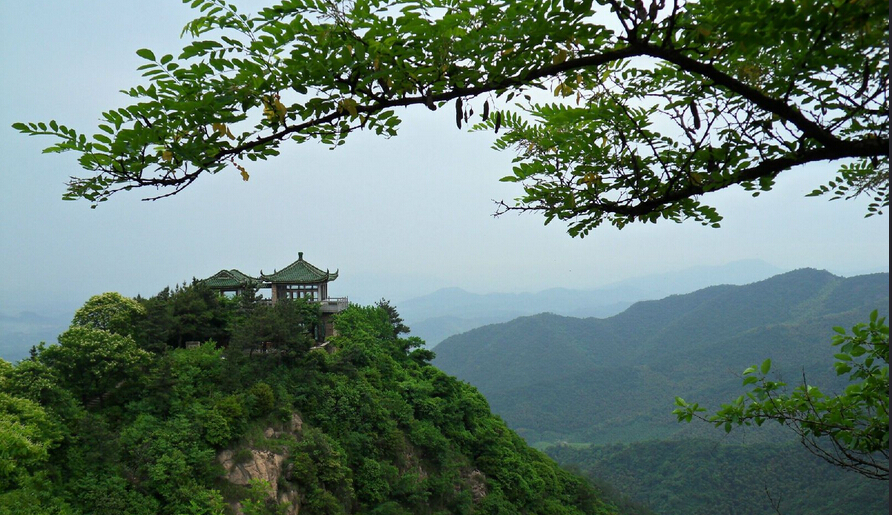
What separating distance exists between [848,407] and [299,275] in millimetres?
18852

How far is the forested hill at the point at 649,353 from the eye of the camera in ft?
252

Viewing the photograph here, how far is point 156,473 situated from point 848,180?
1217 cm

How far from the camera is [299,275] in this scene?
20031mm

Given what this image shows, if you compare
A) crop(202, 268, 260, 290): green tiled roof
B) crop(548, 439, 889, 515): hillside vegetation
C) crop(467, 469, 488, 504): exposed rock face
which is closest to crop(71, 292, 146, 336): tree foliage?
crop(202, 268, 260, 290): green tiled roof

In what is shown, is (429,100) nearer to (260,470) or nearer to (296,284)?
(260,470)

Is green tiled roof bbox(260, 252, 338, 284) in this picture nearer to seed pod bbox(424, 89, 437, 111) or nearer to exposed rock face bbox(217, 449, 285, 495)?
exposed rock face bbox(217, 449, 285, 495)

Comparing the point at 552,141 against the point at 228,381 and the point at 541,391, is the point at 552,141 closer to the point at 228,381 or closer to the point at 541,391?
the point at 228,381

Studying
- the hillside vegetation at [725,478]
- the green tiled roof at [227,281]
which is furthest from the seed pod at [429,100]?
the hillside vegetation at [725,478]

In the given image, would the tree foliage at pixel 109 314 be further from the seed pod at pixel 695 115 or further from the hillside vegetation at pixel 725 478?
the hillside vegetation at pixel 725 478

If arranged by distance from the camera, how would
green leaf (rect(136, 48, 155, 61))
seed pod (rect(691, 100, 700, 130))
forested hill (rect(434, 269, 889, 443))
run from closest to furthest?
green leaf (rect(136, 48, 155, 61))
seed pod (rect(691, 100, 700, 130))
forested hill (rect(434, 269, 889, 443))

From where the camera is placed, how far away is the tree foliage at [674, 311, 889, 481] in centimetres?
265

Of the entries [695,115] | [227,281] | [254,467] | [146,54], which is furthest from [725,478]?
[146,54]

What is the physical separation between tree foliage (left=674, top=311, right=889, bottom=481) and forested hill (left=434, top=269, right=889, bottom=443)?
68.8m

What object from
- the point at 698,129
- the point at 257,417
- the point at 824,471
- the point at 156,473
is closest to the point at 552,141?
the point at 698,129
